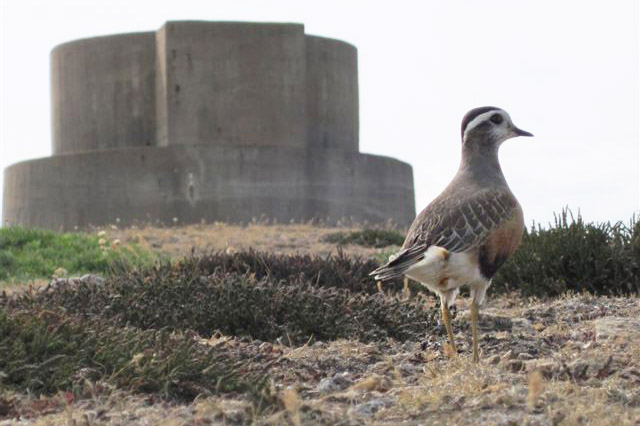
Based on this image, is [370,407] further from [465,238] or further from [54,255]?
[54,255]

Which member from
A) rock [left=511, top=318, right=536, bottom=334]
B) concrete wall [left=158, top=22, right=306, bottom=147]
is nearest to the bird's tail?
rock [left=511, top=318, right=536, bottom=334]

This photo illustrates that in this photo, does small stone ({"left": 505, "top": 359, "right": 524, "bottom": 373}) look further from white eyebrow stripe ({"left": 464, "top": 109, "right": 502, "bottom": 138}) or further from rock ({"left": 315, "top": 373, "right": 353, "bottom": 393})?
white eyebrow stripe ({"left": 464, "top": 109, "right": 502, "bottom": 138})

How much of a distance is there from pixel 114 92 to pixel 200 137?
2.90 meters

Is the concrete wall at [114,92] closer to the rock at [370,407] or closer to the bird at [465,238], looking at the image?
the bird at [465,238]

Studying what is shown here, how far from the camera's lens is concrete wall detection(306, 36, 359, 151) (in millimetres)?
29703

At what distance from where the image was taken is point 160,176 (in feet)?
91.5

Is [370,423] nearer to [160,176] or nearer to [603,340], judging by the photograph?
[603,340]

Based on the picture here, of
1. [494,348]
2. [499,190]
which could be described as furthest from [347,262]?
[499,190]

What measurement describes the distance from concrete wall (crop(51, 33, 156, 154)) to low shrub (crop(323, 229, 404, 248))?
31.6ft

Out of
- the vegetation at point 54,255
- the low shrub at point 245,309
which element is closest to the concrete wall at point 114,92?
the vegetation at point 54,255

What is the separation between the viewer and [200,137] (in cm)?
2814

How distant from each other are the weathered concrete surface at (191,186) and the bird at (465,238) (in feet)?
66.4

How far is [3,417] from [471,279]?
9.89ft

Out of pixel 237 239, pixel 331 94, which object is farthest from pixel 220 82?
pixel 237 239
